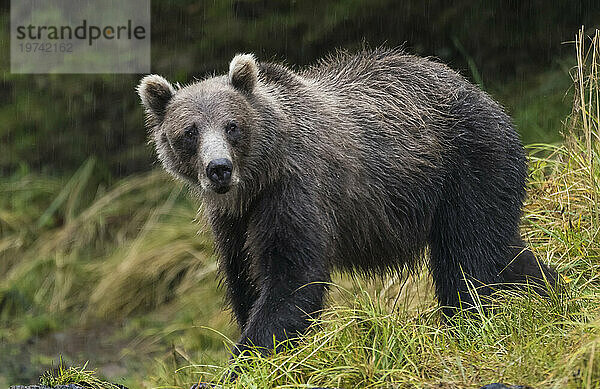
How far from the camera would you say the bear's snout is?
5273mm

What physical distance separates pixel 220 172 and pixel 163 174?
5936 mm

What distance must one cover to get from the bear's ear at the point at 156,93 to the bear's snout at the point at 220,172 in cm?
84

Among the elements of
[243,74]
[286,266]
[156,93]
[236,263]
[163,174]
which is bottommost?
[163,174]

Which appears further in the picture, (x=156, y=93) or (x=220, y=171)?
(x=156, y=93)

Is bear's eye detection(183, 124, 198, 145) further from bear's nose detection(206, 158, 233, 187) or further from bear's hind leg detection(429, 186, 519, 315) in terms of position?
bear's hind leg detection(429, 186, 519, 315)

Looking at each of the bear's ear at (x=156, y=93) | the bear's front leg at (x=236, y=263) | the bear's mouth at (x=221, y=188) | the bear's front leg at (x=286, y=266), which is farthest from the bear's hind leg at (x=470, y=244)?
the bear's ear at (x=156, y=93)

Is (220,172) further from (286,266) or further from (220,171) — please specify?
(286,266)

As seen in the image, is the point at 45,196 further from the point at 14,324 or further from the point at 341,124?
the point at 341,124

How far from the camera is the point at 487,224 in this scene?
21.1 feet

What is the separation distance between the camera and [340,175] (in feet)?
19.5

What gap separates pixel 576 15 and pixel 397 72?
14.7ft

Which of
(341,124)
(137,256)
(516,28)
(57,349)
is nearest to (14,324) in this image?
(57,349)
